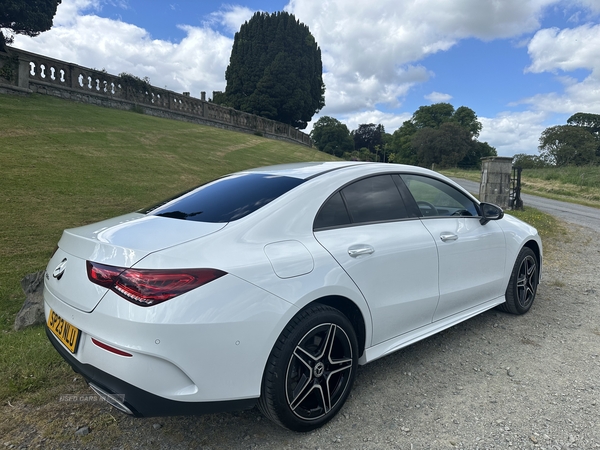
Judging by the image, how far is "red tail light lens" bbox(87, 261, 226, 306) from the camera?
1.84m

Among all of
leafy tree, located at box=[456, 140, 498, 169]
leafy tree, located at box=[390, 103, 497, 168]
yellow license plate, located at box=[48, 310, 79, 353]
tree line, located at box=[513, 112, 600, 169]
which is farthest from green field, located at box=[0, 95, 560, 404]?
leafy tree, located at box=[456, 140, 498, 169]

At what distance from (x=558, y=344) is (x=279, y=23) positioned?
53.4 meters

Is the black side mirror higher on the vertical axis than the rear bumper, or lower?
higher

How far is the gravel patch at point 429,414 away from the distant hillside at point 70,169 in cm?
236

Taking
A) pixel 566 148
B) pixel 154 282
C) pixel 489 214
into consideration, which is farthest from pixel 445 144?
pixel 154 282

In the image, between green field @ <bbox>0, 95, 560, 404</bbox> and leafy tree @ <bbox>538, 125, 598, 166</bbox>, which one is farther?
leafy tree @ <bbox>538, 125, 598, 166</bbox>

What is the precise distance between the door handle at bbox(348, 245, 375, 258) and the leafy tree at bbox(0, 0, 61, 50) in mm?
22763

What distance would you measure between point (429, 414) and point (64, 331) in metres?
2.22

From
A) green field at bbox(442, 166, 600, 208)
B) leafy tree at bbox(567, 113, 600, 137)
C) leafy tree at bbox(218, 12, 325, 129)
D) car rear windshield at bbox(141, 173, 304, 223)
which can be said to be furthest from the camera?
leafy tree at bbox(567, 113, 600, 137)

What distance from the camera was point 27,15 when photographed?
766 inches

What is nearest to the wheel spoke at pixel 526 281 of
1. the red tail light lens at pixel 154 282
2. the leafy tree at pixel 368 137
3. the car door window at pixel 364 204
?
the car door window at pixel 364 204

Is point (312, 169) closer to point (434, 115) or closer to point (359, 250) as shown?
point (359, 250)

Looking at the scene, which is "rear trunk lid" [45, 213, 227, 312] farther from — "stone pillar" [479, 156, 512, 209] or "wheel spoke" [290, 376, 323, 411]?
"stone pillar" [479, 156, 512, 209]

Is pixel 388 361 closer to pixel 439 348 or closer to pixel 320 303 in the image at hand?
pixel 439 348
